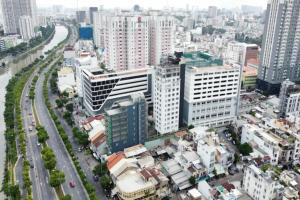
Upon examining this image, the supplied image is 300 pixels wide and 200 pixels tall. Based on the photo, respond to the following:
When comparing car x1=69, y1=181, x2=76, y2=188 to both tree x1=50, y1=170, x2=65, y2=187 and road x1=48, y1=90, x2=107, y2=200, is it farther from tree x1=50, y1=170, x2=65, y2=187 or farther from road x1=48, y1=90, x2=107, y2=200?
road x1=48, y1=90, x2=107, y2=200

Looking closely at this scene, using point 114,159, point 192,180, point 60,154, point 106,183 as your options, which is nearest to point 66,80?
point 60,154

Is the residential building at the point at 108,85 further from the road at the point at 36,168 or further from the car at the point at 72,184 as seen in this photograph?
the car at the point at 72,184

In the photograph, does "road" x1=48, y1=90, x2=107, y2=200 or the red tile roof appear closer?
"road" x1=48, y1=90, x2=107, y2=200

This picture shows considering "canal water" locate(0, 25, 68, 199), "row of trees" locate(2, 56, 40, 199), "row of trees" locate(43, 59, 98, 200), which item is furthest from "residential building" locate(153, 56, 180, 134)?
"canal water" locate(0, 25, 68, 199)

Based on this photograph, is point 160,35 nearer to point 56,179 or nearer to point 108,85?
point 108,85

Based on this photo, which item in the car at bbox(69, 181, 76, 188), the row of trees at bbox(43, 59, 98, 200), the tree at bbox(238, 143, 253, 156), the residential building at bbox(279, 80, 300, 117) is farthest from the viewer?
the residential building at bbox(279, 80, 300, 117)
